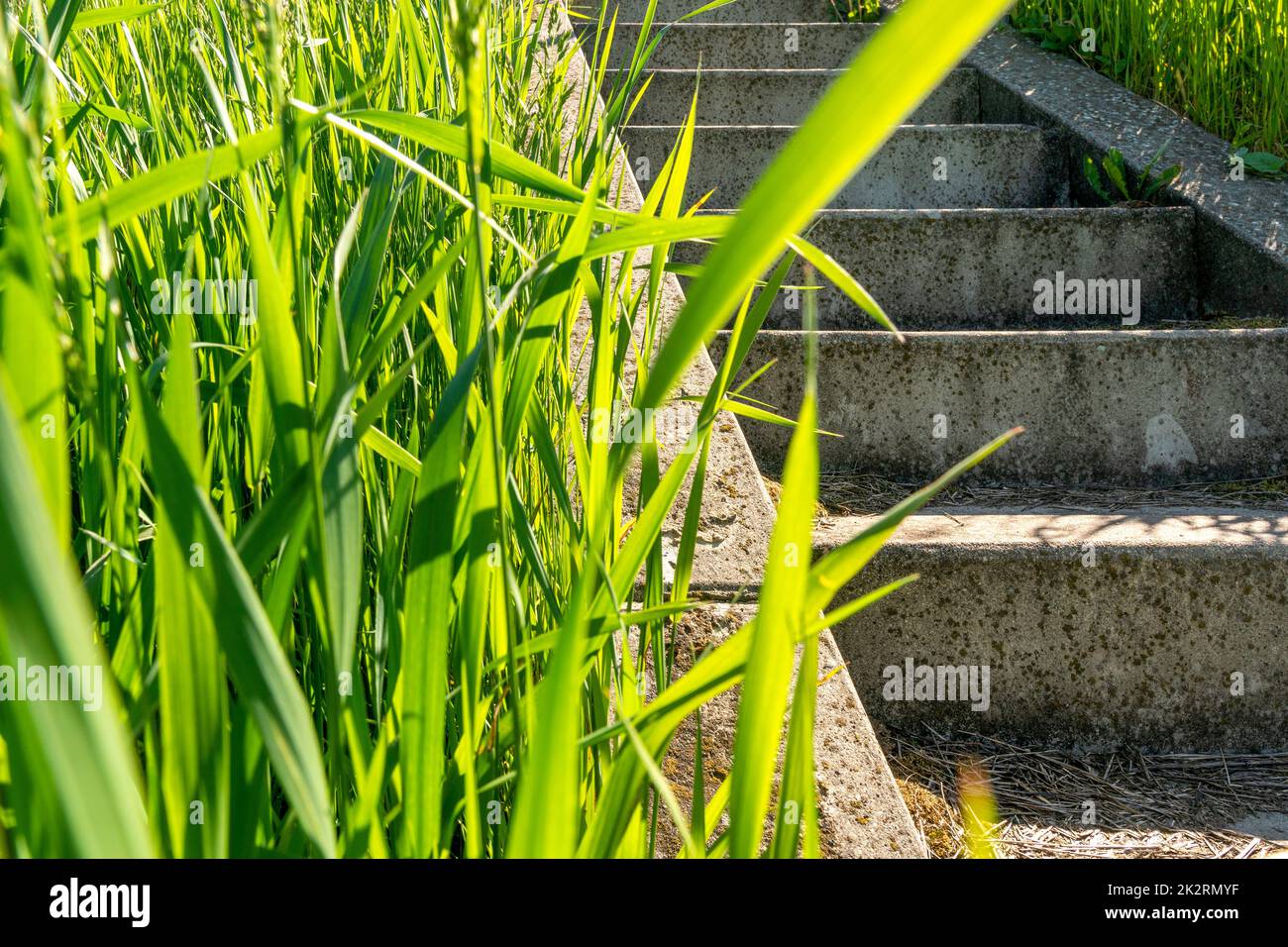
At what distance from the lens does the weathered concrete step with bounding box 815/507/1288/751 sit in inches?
52.2

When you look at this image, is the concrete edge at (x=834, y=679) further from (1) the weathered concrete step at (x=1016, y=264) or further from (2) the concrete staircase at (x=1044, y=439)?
(1) the weathered concrete step at (x=1016, y=264)

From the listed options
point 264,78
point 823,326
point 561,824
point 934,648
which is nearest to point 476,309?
point 561,824

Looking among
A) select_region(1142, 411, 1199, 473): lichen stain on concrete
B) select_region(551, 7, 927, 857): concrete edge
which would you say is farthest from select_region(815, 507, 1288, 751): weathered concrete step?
select_region(1142, 411, 1199, 473): lichen stain on concrete

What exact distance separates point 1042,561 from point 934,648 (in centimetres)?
19

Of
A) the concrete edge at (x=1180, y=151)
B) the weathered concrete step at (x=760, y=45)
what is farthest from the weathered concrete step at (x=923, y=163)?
the weathered concrete step at (x=760, y=45)

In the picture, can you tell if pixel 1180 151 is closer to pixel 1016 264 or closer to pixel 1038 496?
pixel 1016 264

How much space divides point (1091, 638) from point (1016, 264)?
109 cm

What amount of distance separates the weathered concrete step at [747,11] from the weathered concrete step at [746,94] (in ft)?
3.11

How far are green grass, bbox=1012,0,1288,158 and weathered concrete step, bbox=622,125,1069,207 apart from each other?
38 cm

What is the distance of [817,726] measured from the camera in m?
0.94

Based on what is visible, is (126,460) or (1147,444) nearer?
(126,460)

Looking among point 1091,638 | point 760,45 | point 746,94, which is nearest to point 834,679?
point 1091,638

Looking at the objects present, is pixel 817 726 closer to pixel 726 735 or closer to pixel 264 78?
pixel 726 735

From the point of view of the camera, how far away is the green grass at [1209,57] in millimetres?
2277
